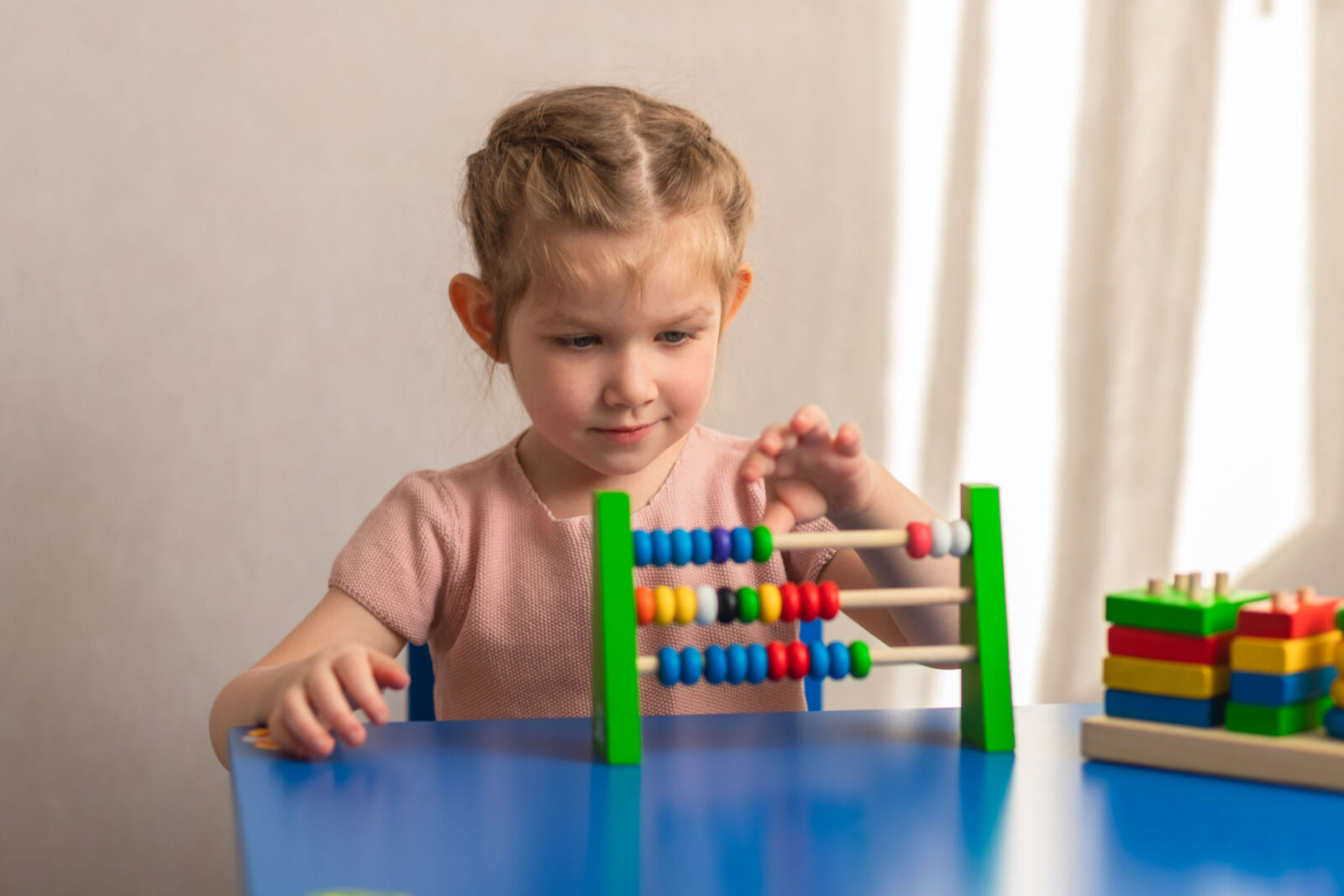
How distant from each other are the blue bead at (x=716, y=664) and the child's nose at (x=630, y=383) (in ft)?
0.85

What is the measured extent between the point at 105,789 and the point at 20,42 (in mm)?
843

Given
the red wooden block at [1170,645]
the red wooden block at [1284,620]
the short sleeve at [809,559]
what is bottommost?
the red wooden block at [1170,645]

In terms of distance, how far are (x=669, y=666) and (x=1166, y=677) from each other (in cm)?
28

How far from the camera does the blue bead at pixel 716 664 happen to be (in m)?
0.79

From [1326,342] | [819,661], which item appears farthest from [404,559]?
[1326,342]

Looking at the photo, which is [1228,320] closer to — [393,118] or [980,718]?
[393,118]

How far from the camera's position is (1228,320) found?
6.51ft

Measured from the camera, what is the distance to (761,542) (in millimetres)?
797

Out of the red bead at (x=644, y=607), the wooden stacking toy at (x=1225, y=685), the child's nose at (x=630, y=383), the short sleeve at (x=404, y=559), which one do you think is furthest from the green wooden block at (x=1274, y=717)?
the short sleeve at (x=404, y=559)

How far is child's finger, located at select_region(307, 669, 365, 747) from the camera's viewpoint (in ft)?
2.49

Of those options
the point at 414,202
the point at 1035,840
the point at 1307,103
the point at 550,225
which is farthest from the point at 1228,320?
the point at 1035,840

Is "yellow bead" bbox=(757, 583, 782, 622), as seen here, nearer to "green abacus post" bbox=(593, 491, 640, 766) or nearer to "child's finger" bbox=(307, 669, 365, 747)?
"green abacus post" bbox=(593, 491, 640, 766)

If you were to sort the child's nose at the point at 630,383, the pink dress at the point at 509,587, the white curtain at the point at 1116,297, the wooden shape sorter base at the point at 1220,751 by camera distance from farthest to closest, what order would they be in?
1. the white curtain at the point at 1116,297
2. the pink dress at the point at 509,587
3. the child's nose at the point at 630,383
4. the wooden shape sorter base at the point at 1220,751

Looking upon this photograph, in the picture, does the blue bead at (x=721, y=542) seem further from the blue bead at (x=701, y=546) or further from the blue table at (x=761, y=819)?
the blue table at (x=761, y=819)
